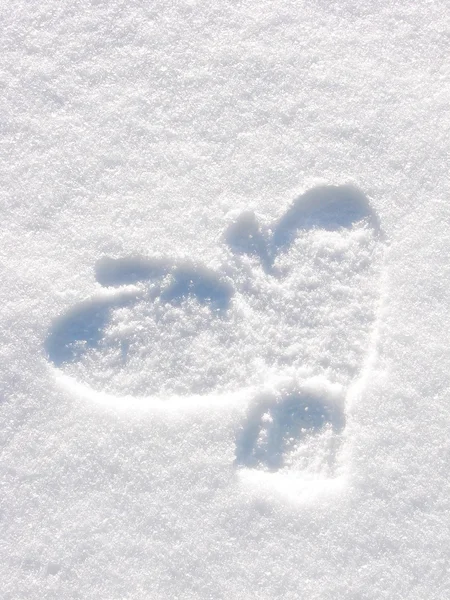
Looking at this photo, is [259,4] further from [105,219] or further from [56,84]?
[105,219]

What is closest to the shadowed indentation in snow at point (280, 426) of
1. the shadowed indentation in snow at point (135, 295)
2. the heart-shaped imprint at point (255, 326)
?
the heart-shaped imprint at point (255, 326)

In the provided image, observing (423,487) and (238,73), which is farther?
(238,73)

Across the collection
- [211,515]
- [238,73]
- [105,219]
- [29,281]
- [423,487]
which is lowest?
[211,515]

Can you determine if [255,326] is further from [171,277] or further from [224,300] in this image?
[171,277]

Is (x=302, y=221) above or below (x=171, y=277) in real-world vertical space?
above

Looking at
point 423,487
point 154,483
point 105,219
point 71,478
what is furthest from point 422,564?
point 105,219

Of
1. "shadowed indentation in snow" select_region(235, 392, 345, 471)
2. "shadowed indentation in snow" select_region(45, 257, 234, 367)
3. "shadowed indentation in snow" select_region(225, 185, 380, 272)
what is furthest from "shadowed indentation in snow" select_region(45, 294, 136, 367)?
"shadowed indentation in snow" select_region(235, 392, 345, 471)

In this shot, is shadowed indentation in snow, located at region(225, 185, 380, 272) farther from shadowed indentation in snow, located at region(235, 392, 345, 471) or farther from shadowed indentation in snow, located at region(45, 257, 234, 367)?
shadowed indentation in snow, located at region(235, 392, 345, 471)

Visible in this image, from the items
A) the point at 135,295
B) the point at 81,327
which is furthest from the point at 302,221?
the point at 81,327
